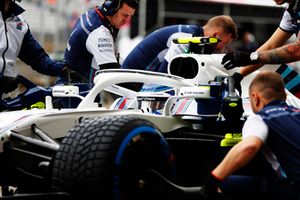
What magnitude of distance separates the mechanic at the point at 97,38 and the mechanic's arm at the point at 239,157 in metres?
2.98

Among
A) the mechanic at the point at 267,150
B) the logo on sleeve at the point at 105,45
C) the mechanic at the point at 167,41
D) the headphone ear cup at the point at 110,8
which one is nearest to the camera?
the mechanic at the point at 267,150

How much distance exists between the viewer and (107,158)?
4.55 metres

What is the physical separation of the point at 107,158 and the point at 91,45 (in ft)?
10.8

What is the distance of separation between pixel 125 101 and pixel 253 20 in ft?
45.4

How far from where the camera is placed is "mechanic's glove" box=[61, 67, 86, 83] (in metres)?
7.46

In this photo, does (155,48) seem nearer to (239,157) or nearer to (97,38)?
(97,38)

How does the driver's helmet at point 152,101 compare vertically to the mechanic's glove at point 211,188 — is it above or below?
above

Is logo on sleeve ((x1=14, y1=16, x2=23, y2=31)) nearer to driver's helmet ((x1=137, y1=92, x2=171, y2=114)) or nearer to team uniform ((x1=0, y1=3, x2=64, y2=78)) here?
team uniform ((x1=0, y1=3, x2=64, y2=78))

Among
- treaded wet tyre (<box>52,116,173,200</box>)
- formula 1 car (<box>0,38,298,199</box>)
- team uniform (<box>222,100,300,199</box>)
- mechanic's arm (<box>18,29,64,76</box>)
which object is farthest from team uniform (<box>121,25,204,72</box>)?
treaded wet tyre (<box>52,116,173,200</box>)

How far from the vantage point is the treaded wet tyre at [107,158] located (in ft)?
14.9

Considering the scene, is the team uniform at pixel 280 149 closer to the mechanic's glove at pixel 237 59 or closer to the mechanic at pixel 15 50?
the mechanic's glove at pixel 237 59

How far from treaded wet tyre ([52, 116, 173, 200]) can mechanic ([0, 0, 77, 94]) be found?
2.49m

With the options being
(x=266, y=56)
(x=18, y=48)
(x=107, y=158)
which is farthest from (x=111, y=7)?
(x=107, y=158)

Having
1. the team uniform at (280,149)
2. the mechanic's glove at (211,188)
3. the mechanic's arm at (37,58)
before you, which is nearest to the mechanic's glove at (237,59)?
the team uniform at (280,149)
